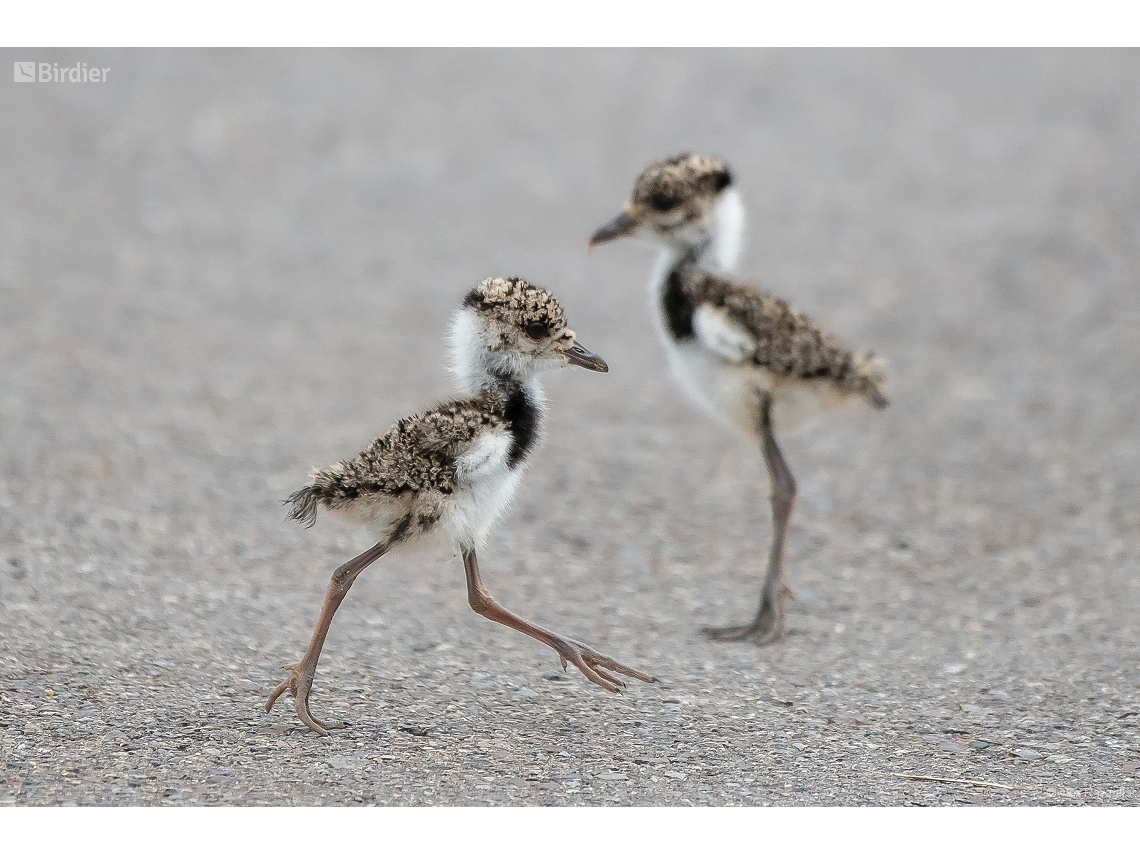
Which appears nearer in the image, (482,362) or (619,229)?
(482,362)

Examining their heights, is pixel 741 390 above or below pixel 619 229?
below

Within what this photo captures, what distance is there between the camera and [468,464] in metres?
4.24

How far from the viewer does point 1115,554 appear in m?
6.18

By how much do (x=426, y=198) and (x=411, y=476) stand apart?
698 cm

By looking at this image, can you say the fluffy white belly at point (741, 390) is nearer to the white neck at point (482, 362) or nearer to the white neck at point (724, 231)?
the white neck at point (724, 231)

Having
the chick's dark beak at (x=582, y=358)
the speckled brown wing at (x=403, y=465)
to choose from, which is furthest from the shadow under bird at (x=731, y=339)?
the speckled brown wing at (x=403, y=465)

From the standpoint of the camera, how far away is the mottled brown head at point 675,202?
19.0 ft

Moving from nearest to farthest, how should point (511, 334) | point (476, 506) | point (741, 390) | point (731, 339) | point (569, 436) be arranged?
1. point (476, 506)
2. point (511, 334)
3. point (731, 339)
4. point (741, 390)
5. point (569, 436)

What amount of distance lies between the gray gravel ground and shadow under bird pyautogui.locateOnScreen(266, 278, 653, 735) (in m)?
0.35

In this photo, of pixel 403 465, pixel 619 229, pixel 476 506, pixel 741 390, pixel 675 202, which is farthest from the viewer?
pixel 619 229

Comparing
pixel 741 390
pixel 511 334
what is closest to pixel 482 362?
pixel 511 334

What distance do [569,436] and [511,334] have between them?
312 cm

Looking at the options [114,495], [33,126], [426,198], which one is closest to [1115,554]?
[114,495]

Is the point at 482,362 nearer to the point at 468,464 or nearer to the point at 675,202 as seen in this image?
the point at 468,464
